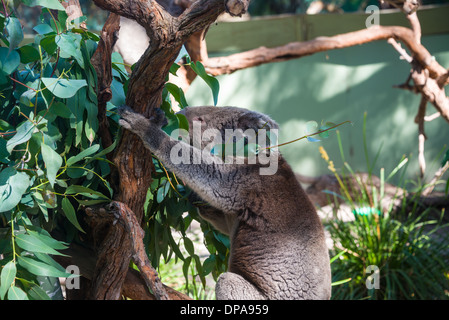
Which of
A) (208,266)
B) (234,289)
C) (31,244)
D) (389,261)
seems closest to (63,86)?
(31,244)

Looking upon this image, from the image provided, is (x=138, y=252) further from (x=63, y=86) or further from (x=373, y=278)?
(x=373, y=278)

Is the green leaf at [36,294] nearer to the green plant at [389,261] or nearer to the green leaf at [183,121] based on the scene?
the green leaf at [183,121]

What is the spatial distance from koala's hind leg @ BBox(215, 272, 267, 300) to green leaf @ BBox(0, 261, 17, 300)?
86 cm

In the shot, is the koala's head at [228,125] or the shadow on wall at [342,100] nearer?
the koala's head at [228,125]

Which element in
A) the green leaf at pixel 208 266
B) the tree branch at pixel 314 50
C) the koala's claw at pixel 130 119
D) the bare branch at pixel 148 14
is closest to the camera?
the bare branch at pixel 148 14

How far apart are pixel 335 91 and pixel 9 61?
6.31 meters

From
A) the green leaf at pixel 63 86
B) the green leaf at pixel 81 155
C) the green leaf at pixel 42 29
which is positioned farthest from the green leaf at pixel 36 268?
the green leaf at pixel 42 29

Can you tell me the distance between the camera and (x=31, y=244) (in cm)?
146

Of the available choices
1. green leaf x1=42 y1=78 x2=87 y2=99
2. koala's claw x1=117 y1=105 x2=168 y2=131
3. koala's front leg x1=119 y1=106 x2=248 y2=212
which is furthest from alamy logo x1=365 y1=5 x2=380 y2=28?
green leaf x1=42 y1=78 x2=87 y2=99

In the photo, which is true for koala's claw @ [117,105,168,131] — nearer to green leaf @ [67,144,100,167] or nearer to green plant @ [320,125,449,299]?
green leaf @ [67,144,100,167]

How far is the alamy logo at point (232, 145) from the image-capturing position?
2.02m
